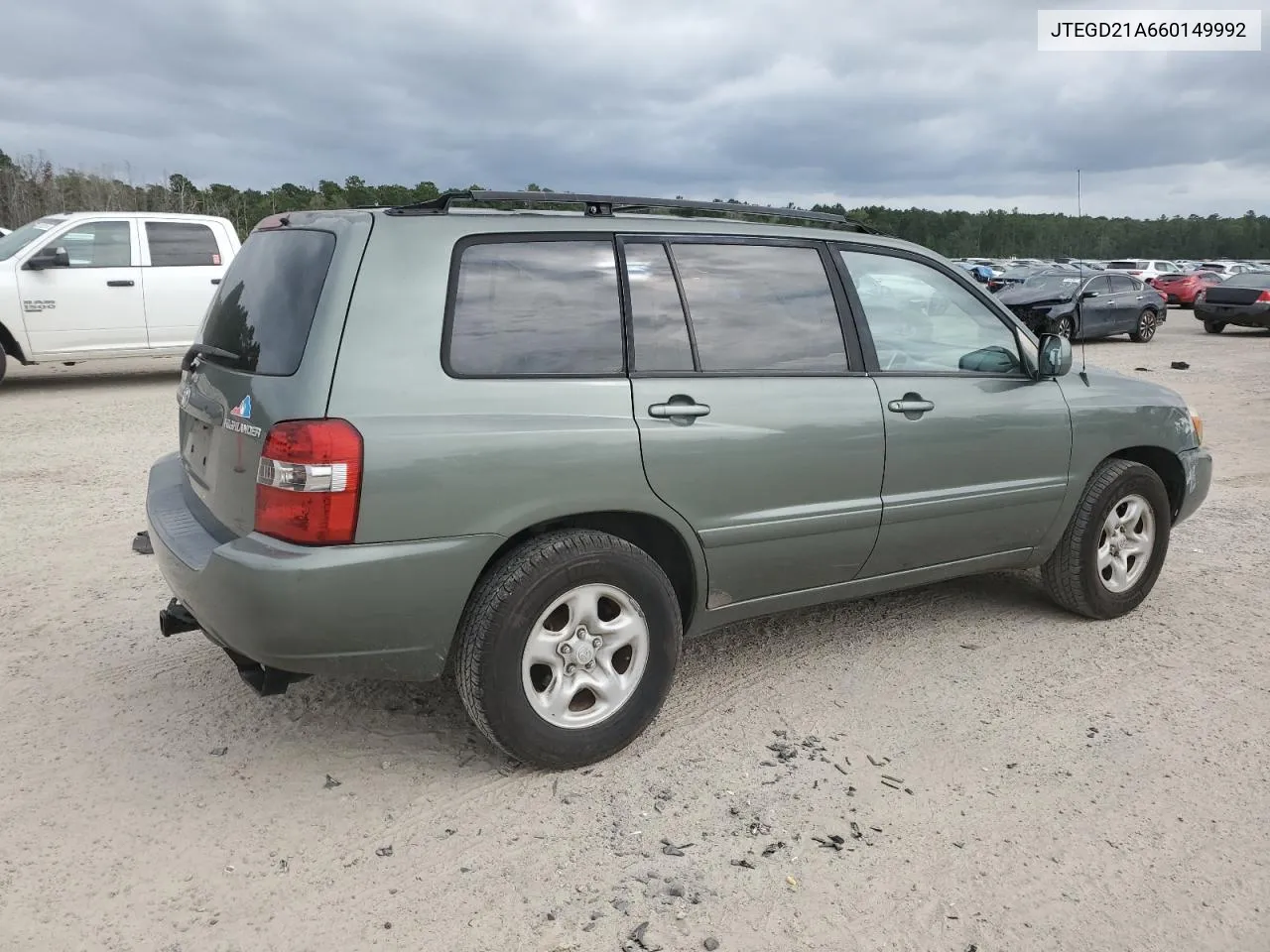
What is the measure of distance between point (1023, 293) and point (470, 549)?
60.7 ft

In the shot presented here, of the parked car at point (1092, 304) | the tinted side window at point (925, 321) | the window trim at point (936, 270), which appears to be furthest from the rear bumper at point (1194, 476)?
the parked car at point (1092, 304)

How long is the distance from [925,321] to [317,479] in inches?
101

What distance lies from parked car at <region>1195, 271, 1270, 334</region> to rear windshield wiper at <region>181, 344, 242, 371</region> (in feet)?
73.2

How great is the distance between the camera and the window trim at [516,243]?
3080mm

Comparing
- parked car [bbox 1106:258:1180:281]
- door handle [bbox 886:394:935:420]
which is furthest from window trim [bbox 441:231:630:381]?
parked car [bbox 1106:258:1180:281]

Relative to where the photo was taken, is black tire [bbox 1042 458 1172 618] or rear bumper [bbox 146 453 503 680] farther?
black tire [bbox 1042 458 1172 618]

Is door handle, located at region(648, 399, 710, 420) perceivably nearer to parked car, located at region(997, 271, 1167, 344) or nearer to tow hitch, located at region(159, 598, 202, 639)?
tow hitch, located at region(159, 598, 202, 639)

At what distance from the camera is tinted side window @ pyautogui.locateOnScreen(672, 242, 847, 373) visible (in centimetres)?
358

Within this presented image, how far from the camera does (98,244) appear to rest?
11266 mm

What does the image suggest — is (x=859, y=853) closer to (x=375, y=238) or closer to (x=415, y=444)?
(x=415, y=444)

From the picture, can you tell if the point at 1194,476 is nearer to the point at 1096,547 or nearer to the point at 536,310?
the point at 1096,547

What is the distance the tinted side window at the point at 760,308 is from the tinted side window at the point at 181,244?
9803mm

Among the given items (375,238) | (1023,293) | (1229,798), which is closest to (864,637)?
(1229,798)

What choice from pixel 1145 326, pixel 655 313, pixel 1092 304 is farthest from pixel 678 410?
pixel 1145 326
